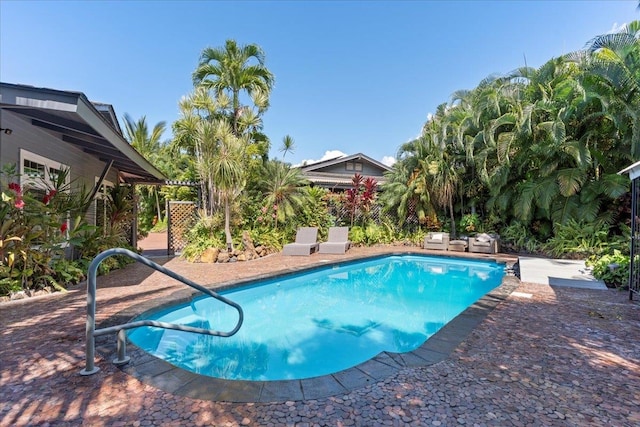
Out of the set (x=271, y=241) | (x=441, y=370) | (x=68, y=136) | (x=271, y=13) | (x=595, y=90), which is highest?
(x=271, y=13)

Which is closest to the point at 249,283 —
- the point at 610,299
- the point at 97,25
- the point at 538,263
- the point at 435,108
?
the point at 610,299

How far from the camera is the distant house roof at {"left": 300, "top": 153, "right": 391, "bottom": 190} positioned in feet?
60.0

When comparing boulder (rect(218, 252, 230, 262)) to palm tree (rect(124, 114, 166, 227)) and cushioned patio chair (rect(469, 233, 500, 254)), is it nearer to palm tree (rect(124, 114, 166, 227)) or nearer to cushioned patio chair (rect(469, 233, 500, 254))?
cushioned patio chair (rect(469, 233, 500, 254))

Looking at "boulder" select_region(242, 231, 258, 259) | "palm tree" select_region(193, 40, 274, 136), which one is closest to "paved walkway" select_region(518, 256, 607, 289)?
"boulder" select_region(242, 231, 258, 259)

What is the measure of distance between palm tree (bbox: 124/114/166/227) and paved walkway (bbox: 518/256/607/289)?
20.7 metres

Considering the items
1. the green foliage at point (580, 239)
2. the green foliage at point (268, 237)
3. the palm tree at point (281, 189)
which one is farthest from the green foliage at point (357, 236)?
the green foliage at point (580, 239)

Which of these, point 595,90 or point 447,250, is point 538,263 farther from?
point 595,90

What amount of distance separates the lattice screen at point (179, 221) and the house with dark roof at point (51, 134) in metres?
3.44

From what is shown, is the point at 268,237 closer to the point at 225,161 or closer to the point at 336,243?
the point at 336,243

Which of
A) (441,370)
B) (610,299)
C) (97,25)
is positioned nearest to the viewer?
(441,370)

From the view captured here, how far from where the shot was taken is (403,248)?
13414 millimetres

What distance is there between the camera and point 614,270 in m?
6.64

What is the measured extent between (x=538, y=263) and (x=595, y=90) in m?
5.05

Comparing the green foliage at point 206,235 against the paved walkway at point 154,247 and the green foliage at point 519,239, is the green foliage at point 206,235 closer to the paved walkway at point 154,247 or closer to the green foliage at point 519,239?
the paved walkway at point 154,247
